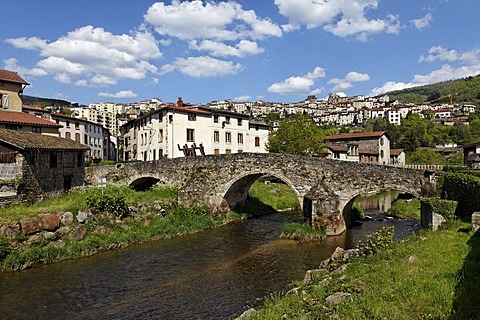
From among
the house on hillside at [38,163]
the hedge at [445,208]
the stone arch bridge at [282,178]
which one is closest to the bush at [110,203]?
the house on hillside at [38,163]

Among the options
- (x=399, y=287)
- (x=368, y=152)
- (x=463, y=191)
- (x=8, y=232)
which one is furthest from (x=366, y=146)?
(x=399, y=287)

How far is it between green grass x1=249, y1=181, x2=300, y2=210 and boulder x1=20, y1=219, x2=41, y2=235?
69.5ft

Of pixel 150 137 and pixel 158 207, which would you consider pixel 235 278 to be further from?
pixel 150 137

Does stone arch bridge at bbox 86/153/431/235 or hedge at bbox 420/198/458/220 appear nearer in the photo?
hedge at bbox 420/198/458/220

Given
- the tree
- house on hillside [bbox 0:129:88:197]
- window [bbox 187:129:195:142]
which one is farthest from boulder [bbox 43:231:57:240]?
the tree

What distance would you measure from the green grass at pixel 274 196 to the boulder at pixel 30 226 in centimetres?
2119

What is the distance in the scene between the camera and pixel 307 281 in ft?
41.2

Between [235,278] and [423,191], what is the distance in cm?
1326

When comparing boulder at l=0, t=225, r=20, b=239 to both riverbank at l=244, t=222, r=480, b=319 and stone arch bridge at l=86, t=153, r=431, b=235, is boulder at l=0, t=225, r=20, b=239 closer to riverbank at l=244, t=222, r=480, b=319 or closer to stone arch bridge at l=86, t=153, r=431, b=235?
stone arch bridge at l=86, t=153, r=431, b=235

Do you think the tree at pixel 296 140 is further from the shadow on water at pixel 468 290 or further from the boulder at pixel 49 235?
the shadow on water at pixel 468 290

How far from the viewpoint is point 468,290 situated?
27.4 feet

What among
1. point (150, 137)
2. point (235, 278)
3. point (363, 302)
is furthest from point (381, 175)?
point (150, 137)

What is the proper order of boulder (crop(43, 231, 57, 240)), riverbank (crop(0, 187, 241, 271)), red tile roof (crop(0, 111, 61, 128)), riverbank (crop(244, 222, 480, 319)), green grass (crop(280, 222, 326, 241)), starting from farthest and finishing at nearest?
red tile roof (crop(0, 111, 61, 128)), green grass (crop(280, 222, 326, 241)), boulder (crop(43, 231, 57, 240)), riverbank (crop(0, 187, 241, 271)), riverbank (crop(244, 222, 480, 319))

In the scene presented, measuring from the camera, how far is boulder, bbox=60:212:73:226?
20.8 m
